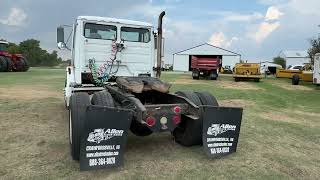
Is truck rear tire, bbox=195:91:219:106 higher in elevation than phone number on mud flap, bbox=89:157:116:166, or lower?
higher

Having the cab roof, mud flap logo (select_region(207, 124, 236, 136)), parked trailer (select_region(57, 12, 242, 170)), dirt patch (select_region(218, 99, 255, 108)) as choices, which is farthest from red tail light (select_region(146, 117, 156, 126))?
dirt patch (select_region(218, 99, 255, 108))

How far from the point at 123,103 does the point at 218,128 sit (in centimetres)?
153

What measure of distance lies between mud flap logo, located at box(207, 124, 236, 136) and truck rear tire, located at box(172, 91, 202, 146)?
1.05 feet

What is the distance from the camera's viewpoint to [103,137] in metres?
5.38

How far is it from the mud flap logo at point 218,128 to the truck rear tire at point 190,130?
12.6 inches

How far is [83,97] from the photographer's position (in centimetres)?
617

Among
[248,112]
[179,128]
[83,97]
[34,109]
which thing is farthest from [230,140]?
[34,109]

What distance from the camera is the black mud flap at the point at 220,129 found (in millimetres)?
6156

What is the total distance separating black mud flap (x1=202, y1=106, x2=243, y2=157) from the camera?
20.2ft

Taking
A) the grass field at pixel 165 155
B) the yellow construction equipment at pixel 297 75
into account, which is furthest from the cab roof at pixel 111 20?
the yellow construction equipment at pixel 297 75

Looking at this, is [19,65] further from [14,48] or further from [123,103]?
[123,103]

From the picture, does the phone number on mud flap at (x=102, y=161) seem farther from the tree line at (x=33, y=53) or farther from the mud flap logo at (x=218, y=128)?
the tree line at (x=33, y=53)

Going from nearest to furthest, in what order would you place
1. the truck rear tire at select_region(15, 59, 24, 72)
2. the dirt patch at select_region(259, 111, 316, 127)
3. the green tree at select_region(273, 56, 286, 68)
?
the dirt patch at select_region(259, 111, 316, 127), the truck rear tire at select_region(15, 59, 24, 72), the green tree at select_region(273, 56, 286, 68)

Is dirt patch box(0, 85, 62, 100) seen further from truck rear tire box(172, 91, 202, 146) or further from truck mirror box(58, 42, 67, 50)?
truck rear tire box(172, 91, 202, 146)
